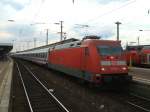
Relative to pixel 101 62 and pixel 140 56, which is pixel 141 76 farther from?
pixel 140 56

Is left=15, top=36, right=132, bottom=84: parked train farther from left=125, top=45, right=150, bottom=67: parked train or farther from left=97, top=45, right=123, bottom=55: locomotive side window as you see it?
left=125, top=45, right=150, bottom=67: parked train

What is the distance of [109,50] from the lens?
18406 millimetres

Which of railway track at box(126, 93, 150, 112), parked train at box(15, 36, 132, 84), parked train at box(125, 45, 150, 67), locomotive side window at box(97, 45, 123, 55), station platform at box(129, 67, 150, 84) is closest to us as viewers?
railway track at box(126, 93, 150, 112)

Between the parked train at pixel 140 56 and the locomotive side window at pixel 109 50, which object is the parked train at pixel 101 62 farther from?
the parked train at pixel 140 56

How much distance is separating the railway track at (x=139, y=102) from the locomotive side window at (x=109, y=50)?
2916mm

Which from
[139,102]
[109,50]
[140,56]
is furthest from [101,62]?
[140,56]

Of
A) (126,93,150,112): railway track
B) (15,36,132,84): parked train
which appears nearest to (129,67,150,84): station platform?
(15,36,132,84): parked train

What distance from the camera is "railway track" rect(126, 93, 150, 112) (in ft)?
44.4

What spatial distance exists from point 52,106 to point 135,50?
106 feet

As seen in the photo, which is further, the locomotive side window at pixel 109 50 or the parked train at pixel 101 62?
the locomotive side window at pixel 109 50

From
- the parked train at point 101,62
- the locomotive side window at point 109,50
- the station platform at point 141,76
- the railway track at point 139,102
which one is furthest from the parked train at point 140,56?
the railway track at point 139,102

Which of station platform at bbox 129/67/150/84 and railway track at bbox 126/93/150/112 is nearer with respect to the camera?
railway track at bbox 126/93/150/112

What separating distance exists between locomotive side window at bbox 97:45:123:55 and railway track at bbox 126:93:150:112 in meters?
2.92

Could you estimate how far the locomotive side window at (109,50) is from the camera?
18.2 meters
